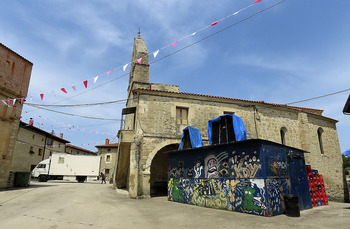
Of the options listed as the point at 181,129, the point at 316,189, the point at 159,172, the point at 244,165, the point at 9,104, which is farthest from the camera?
the point at 159,172

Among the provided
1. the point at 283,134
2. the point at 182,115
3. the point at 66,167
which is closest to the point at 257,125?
the point at 283,134

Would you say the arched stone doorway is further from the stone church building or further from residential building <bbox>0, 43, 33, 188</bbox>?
residential building <bbox>0, 43, 33, 188</bbox>

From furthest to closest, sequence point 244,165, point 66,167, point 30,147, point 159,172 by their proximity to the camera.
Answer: point 30,147, point 66,167, point 159,172, point 244,165

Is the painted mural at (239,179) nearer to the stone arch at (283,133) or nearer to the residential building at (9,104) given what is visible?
the stone arch at (283,133)

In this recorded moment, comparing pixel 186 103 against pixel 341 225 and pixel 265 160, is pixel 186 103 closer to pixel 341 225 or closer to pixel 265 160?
pixel 265 160

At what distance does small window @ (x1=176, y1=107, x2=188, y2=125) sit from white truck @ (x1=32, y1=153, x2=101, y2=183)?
603 inches

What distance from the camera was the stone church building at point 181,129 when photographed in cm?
1226

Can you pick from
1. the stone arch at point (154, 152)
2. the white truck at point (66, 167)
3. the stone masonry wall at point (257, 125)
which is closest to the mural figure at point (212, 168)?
the stone arch at point (154, 152)

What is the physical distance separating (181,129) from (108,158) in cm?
2561

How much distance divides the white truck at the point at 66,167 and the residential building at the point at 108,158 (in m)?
9.62

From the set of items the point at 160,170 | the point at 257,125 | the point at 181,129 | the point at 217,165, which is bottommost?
the point at 160,170

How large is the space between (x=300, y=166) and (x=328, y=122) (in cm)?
1193

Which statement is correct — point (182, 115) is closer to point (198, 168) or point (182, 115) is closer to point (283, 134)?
point (198, 168)

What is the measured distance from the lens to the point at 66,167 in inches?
927
